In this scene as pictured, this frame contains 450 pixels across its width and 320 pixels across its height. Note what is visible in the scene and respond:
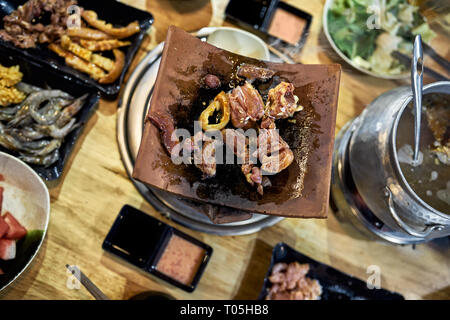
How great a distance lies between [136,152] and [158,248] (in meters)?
0.67

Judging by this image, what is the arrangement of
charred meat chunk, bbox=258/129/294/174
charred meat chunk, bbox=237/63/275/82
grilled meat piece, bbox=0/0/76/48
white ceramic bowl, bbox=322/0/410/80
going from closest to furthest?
charred meat chunk, bbox=258/129/294/174 → charred meat chunk, bbox=237/63/275/82 → grilled meat piece, bbox=0/0/76/48 → white ceramic bowl, bbox=322/0/410/80

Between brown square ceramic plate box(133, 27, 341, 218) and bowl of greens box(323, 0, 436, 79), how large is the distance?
96cm

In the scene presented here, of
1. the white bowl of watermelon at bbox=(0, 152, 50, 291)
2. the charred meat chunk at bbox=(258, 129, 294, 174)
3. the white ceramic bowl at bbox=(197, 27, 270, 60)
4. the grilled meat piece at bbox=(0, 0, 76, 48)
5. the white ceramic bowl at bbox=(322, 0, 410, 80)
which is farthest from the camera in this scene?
the white ceramic bowl at bbox=(322, 0, 410, 80)

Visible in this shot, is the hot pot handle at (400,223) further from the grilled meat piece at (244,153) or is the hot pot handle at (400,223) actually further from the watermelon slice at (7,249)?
the watermelon slice at (7,249)

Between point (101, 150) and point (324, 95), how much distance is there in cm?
156

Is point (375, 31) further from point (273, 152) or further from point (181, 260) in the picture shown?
point (181, 260)

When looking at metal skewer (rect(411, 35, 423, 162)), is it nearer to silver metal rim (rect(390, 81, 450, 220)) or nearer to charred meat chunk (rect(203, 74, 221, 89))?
silver metal rim (rect(390, 81, 450, 220))

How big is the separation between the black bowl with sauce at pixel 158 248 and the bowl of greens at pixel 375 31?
1.84 metres

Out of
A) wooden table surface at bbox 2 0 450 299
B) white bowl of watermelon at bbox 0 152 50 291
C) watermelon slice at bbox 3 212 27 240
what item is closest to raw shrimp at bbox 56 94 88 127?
wooden table surface at bbox 2 0 450 299

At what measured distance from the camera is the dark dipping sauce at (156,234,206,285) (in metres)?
2.32

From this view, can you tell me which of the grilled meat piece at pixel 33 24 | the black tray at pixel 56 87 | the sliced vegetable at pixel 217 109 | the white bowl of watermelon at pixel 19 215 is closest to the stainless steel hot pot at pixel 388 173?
the sliced vegetable at pixel 217 109

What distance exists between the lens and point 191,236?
2346mm

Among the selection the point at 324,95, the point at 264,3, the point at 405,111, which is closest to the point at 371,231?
the point at 405,111

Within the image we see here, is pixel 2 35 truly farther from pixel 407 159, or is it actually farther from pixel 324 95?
pixel 407 159
